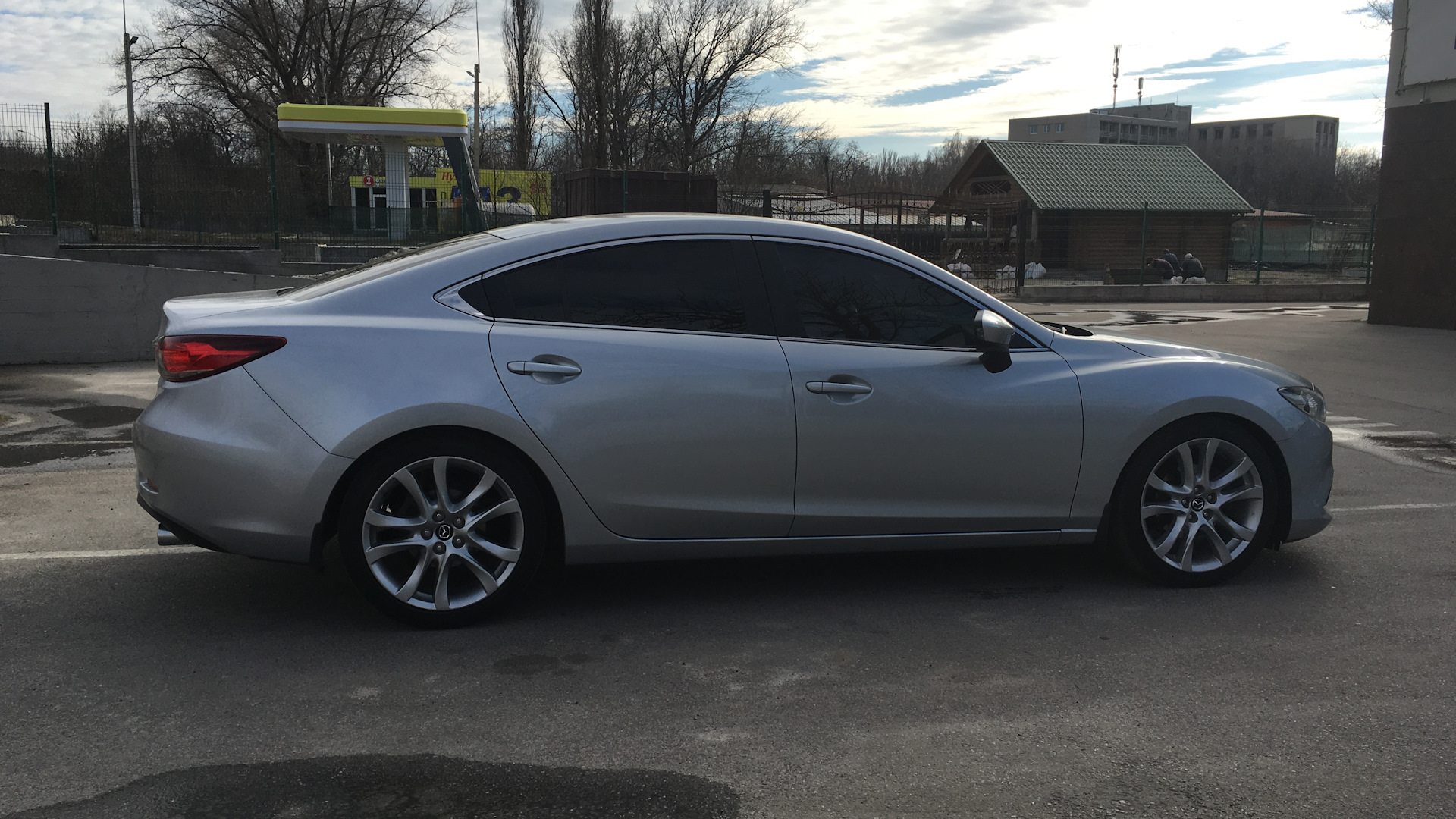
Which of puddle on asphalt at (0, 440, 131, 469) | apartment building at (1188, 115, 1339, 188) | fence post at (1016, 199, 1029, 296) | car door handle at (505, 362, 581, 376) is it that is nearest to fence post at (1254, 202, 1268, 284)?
fence post at (1016, 199, 1029, 296)

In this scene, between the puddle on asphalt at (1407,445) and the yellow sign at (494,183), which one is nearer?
the puddle on asphalt at (1407,445)

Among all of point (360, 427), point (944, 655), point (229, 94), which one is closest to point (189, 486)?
point (360, 427)

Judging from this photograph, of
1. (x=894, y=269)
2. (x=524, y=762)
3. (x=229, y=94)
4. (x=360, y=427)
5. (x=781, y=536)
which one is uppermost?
(x=229, y=94)

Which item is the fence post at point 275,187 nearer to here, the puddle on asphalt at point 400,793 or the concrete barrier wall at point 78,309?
the concrete barrier wall at point 78,309

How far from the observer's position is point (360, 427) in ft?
12.8

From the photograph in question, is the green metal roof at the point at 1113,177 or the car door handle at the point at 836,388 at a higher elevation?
the green metal roof at the point at 1113,177

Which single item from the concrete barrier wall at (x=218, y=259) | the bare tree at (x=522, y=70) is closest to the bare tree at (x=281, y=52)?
the bare tree at (x=522, y=70)

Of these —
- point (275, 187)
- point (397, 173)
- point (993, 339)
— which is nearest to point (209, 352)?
point (993, 339)

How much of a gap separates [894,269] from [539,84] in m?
49.0

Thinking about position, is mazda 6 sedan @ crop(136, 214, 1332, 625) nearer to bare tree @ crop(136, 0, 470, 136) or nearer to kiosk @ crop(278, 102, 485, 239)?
kiosk @ crop(278, 102, 485, 239)

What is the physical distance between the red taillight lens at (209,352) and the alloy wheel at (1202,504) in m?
3.48

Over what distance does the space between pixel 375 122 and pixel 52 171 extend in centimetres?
584

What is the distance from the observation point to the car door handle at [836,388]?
430 centimetres

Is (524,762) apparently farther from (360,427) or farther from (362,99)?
(362,99)
